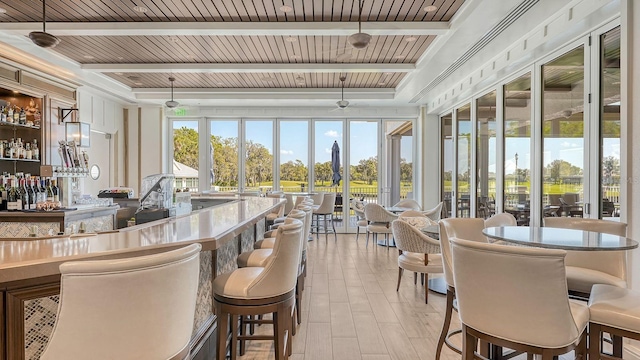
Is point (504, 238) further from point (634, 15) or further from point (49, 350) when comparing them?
point (49, 350)

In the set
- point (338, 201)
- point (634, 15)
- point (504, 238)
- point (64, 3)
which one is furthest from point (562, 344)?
point (338, 201)

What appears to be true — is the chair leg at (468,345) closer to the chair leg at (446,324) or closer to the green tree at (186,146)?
the chair leg at (446,324)

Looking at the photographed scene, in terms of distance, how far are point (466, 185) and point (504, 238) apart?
442 cm

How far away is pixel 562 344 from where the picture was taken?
1682 mm

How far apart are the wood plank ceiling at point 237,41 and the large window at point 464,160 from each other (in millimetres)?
1428

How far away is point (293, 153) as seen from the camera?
8.97 metres

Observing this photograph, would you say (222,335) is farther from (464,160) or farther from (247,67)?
(464,160)

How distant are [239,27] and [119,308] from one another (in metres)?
3.91

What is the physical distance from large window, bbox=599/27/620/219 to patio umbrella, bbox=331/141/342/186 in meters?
5.92

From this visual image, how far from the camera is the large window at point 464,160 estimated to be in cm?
661

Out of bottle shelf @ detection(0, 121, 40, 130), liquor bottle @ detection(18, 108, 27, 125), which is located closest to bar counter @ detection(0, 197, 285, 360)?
bottle shelf @ detection(0, 121, 40, 130)

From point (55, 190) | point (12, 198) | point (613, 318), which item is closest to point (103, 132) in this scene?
point (55, 190)

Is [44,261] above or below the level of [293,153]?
below

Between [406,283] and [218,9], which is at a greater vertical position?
[218,9]
